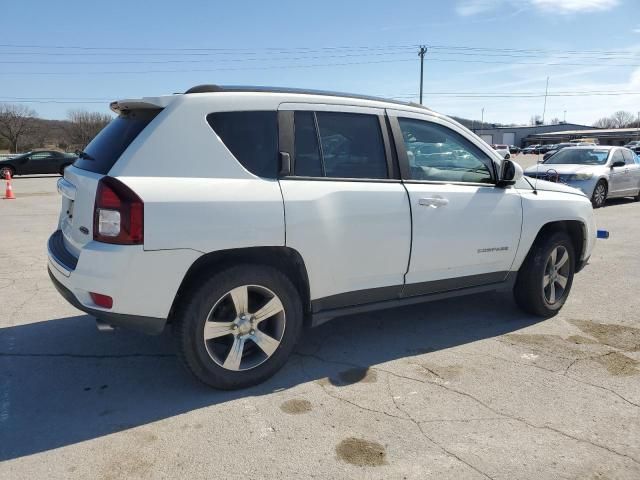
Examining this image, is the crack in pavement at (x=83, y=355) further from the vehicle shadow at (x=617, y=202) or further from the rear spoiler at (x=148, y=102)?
the vehicle shadow at (x=617, y=202)

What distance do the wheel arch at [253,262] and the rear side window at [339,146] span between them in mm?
568

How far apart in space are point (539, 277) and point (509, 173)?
3.52 ft

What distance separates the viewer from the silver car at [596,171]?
12906 millimetres

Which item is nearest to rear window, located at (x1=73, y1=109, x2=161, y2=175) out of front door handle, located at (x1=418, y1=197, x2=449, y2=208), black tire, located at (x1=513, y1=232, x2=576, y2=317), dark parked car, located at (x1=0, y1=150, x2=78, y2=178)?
front door handle, located at (x1=418, y1=197, x2=449, y2=208)

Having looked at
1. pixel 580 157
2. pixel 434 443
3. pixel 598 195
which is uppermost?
pixel 580 157

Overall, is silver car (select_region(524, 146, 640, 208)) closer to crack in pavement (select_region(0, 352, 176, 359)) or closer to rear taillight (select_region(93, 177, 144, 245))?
crack in pavement (select_region(0, 352, 176, 359))

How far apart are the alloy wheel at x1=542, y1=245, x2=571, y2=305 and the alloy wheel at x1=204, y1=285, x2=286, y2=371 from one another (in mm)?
2680

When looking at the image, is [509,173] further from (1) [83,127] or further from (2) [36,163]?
(1) [83,127]

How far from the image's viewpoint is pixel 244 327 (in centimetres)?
331

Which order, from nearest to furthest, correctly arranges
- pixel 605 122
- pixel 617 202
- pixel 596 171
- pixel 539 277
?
pixel 539 277 < pixel 596 171 < pixel 617 202 < pixel 605 122

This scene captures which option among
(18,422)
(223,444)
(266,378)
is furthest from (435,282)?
(18,422)

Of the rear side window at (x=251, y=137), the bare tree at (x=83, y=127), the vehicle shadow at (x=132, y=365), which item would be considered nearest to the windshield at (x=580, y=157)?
the vehicle shadow at (x=132, y=365)

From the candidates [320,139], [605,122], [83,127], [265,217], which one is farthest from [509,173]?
[605,122]

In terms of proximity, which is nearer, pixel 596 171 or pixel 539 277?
pixel 539 277
